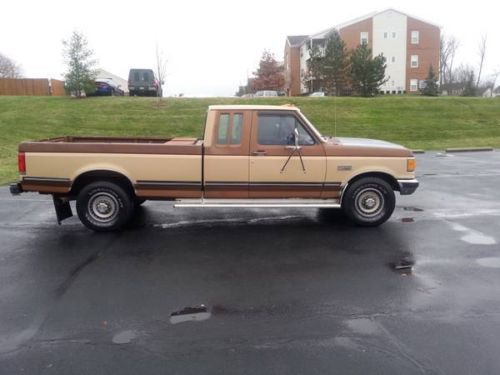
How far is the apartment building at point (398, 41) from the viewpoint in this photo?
197ft

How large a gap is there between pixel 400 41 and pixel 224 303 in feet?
204

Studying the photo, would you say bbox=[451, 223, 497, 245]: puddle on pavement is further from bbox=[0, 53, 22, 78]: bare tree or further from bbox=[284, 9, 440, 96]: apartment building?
bbox=[0, 53, 22, 78]: bare tree

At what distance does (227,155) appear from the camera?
23.9ft

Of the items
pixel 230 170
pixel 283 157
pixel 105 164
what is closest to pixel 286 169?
pixel 283 157

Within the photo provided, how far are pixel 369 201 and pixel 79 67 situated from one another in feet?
92.0

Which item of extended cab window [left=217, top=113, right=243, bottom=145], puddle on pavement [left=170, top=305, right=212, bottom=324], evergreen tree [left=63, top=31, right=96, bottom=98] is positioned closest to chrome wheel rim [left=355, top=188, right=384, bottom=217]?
extended cab window [left=217, top=113, right=243, bottom=145]

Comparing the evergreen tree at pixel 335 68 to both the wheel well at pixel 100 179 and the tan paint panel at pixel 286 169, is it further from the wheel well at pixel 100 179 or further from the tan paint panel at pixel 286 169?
the wheel well at pixel 100 179

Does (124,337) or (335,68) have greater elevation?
(335,68)

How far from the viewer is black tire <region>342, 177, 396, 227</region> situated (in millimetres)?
7512

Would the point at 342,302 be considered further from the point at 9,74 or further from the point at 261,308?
the point at 9,74

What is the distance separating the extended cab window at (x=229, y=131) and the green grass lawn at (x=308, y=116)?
17449 mm

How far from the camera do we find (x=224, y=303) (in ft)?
15.4

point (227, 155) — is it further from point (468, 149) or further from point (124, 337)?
point (468, 149)

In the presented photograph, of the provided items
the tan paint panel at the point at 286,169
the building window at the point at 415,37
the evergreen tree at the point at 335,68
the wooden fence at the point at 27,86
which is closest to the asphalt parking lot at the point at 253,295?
the tan paint panel at the point at 286,169
